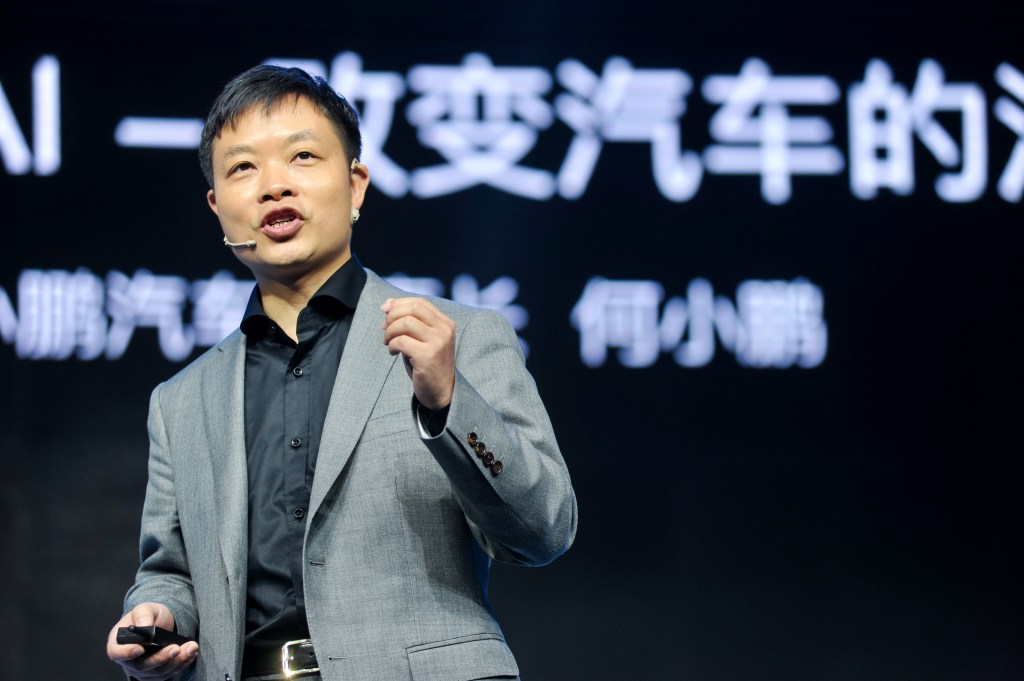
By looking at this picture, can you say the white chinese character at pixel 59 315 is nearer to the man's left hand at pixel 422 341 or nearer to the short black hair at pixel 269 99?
the short black hair at pixel 269 99

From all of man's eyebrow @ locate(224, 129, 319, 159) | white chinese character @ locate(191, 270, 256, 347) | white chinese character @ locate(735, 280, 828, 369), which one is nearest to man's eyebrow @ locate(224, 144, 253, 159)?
man's eyebrow @ locate(224, 129, 319, 159)

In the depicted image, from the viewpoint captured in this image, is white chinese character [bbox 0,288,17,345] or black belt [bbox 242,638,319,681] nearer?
black belt [bbox 242,638,319,681]

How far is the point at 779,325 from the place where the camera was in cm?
313

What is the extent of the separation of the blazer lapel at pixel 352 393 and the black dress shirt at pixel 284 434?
0.14 ft

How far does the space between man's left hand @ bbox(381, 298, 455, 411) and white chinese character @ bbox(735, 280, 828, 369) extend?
2.04 m

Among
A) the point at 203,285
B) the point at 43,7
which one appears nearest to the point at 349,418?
the point at 203,285

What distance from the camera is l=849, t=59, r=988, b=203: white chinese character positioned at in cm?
319

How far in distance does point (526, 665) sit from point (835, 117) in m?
1.71

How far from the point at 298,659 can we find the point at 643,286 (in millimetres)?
1945

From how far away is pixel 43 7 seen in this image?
3.07 m

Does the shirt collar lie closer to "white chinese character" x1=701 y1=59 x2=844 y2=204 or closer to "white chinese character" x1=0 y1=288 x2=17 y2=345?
"white chinese character" x1=0 y1=288 x2=17 y2=345

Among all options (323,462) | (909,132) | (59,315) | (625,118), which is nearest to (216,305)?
(59,315)

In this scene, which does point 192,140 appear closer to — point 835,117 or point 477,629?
point 835,117

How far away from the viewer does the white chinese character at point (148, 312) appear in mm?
3027
